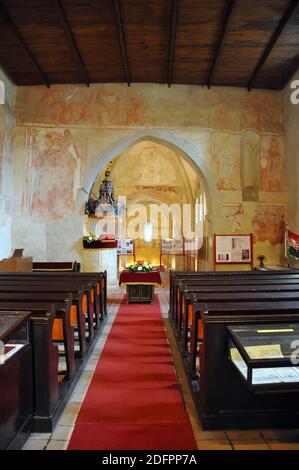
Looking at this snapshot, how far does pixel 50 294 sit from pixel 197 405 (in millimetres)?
2306

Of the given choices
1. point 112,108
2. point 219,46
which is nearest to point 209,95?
point 219,46

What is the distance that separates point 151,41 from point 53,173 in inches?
195

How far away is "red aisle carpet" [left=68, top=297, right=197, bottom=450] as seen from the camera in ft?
9.01

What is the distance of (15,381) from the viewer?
2.61 meters

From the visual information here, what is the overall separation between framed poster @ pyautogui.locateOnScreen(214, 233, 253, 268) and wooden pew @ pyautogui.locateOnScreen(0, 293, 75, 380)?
7.30m

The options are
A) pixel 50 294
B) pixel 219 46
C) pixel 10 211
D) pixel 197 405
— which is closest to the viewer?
pixel 197 405

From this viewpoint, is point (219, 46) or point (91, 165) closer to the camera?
point (219, 46)

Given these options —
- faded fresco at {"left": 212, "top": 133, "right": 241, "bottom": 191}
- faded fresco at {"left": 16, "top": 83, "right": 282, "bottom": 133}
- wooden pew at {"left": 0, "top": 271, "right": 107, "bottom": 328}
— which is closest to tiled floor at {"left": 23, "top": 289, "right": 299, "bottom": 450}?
wooden pew at {"left": 0, "top": 271, "right": 107, "bottom": 328}

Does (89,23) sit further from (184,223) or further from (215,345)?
(184,223)

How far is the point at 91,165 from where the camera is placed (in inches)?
437

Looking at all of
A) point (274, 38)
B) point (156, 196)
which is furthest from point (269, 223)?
point (156, 196)

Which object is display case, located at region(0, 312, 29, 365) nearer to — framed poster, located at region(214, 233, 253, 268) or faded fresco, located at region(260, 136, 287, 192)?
framed poster, located at region(214, 233, 253, 268)

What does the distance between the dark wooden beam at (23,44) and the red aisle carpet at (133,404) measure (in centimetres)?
762

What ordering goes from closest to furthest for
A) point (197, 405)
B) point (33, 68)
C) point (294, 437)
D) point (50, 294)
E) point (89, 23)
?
point (294, 437) → point (197, 405) → point (50, 294) → point (89, 23) → point (33, 68)
